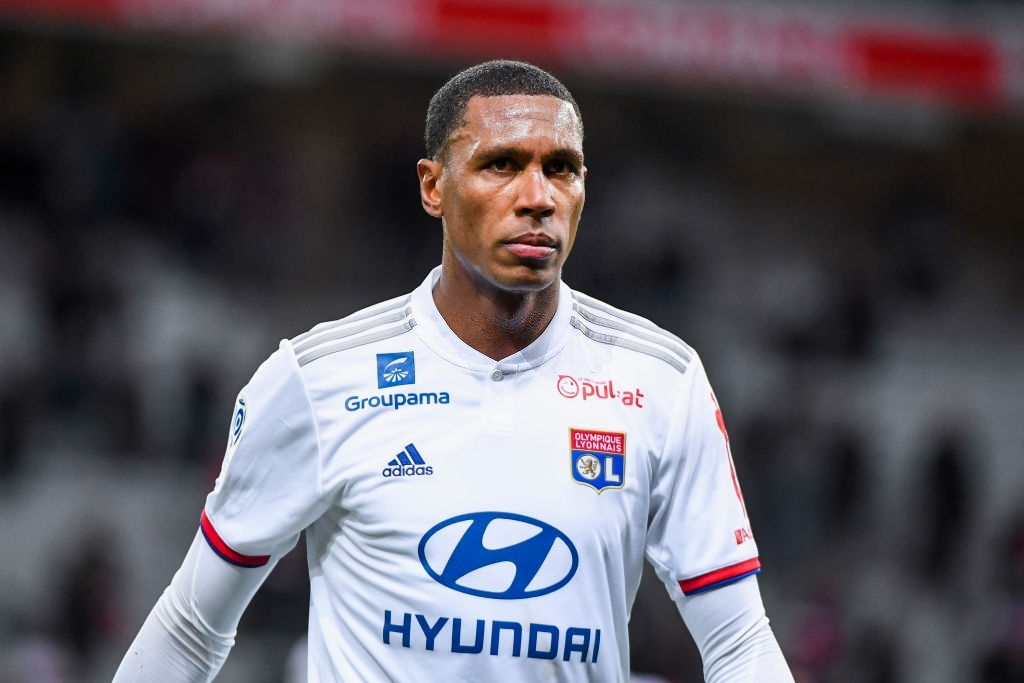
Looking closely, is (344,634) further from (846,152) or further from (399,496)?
(846,152)

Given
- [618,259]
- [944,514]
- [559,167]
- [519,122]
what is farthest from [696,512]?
[618,259]

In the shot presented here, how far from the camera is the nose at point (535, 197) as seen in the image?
10.1ft

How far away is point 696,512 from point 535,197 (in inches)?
28.3

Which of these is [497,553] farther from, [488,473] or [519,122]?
[519,122]

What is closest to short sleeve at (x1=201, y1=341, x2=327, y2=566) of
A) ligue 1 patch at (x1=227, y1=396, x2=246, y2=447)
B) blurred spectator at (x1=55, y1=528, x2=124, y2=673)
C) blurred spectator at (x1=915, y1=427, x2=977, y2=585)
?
ligue 1 patch at (x1=227, y1=396, x2=246, y2=447)

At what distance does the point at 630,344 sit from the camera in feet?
11.0

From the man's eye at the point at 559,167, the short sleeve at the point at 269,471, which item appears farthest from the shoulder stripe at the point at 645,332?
the short sleeve at the point at 269,471

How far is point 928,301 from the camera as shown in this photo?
1460cm

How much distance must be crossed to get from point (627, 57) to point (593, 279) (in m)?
2.28

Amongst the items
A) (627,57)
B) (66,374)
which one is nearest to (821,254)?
(627,57)

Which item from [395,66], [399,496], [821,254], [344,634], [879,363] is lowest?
[344,634]

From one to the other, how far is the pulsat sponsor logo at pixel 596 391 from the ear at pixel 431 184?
0.46 m

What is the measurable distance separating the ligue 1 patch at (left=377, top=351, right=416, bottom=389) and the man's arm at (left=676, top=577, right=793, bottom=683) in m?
0.74

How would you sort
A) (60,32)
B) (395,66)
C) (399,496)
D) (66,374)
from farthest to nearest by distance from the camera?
(395,66) → (60,32) → (66,374) → (399,496)
